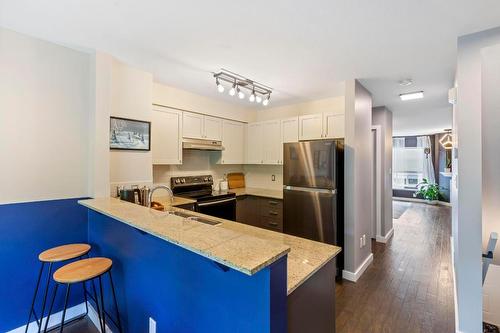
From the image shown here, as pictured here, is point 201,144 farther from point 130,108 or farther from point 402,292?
point 402,292

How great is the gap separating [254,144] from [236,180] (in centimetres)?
83

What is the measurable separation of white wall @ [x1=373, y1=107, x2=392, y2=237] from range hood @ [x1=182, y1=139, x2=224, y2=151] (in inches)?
117

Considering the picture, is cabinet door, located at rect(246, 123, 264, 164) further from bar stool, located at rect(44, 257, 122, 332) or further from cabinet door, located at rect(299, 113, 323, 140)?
bar stool, located at rect(44, 257, 122, 332)

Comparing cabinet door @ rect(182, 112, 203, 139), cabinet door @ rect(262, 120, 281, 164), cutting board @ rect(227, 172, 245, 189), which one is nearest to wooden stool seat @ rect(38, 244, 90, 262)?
cabinet door @ rect(182, 112, 203, 139)

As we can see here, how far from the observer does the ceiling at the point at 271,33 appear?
5.11ft

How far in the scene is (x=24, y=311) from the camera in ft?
6.45

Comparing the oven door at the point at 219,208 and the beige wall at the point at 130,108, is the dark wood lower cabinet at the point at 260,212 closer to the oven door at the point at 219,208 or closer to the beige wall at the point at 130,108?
the oven door at the point at 219,208

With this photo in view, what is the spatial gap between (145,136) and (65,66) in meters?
0.95

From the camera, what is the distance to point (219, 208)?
11.7ft

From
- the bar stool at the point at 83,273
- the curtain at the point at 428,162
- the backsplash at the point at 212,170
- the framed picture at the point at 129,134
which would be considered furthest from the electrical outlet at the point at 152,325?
the curtain at the point at 428,162

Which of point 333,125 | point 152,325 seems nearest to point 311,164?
point 333,125

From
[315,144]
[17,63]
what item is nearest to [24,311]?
[17,63]

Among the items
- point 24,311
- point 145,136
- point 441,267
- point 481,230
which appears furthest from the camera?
point 441,267

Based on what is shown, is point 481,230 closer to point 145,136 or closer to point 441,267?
point 441,267
